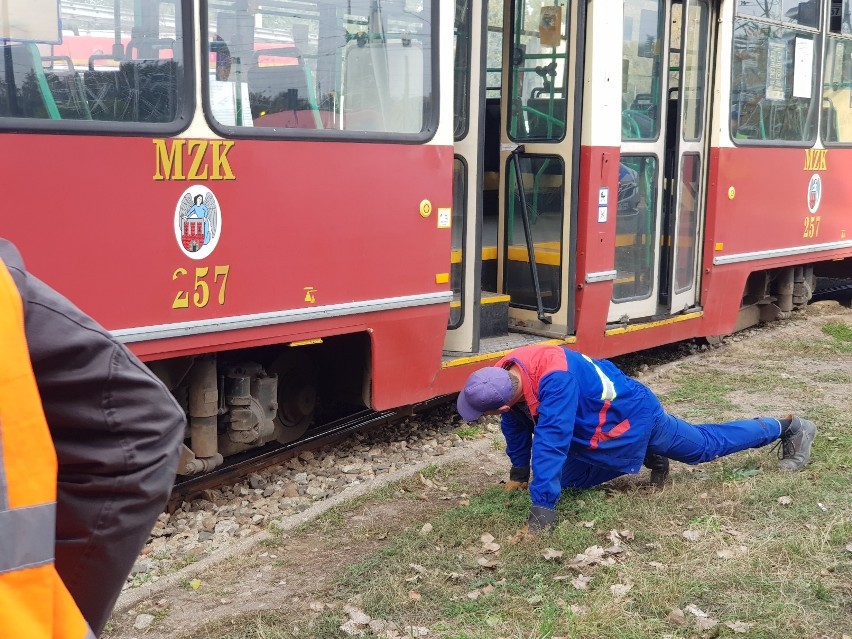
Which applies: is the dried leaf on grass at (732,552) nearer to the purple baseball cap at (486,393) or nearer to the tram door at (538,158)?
the purple baseball cap at (486,393)

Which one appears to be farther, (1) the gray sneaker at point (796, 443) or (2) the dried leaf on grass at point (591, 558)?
A: (1) the gray sneaker at point (796, 443)

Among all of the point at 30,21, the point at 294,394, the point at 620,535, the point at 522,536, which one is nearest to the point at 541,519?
the point at 522,536

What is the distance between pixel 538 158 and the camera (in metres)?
7.20

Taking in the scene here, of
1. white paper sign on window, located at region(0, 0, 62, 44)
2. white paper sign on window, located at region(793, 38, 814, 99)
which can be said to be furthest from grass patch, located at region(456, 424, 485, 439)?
white paper sign on window, located at region(793, 38, 814, 99)

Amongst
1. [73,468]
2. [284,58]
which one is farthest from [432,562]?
[73,468]

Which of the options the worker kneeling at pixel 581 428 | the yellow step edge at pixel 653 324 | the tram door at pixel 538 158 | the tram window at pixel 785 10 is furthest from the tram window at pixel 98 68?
the tram window at pixel 785 10

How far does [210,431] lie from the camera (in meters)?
5.19

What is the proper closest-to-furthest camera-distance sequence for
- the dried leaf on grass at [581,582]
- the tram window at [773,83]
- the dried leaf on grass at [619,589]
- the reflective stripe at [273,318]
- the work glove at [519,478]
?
the dried leaf on grass at [619,589] < the dried leaf on grass at [581,582] < the reflective stripe at [273,318] < the work glove at [519,478] < the tram window at [773,83]

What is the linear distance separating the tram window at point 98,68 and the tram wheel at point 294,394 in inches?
67.9

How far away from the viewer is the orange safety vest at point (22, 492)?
1242 mm

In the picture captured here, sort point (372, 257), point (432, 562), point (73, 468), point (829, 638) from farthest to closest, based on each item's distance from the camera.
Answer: point (372, 257), point (432, 562), point (829, 638), point (73, 468)

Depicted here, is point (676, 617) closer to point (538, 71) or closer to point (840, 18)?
point (538, 71)

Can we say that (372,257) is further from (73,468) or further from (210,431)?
(73,468)

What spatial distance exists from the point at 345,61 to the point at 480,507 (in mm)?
2312
